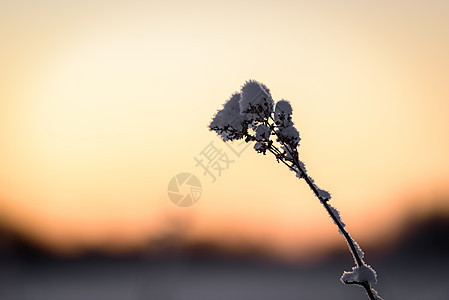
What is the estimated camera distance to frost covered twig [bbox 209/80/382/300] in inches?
103

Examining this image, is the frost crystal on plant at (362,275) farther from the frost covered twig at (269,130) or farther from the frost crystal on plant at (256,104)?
the frost crystal on plant at (256,104)

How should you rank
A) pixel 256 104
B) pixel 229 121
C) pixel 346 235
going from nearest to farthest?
pixel 346 235, pixel 256 104, pixel 229 121

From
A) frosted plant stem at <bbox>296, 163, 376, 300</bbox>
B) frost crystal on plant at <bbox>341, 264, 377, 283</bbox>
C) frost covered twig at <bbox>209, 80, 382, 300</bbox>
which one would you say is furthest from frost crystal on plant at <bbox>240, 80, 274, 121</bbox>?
frost crystal on plant at <bbox>341, 264, 377, 283</bbox>

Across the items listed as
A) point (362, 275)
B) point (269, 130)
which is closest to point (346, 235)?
point (362, 275)

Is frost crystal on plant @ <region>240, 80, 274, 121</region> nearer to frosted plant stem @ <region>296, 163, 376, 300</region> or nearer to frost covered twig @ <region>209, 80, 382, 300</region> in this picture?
frost covered twig @ <region>209, 80, 382, 300</region>

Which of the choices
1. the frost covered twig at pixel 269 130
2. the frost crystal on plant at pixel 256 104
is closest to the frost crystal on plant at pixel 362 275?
the frost covered twig at pixel 269 130

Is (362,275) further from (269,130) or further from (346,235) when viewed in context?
(269,130)

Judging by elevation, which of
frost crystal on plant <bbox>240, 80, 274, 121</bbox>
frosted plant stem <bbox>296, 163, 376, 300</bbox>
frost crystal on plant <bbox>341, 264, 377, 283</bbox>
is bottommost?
frost crystal on plant <bbox>341, 264, 377, 283</bbox>

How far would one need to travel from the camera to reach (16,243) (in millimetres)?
64062

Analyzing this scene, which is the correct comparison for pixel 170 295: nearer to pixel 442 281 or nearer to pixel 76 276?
pixel 442 281

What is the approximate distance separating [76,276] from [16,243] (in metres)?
32.5

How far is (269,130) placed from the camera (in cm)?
323

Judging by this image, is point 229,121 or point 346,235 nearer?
point 346,235

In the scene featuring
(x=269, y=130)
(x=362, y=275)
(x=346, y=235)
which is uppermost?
(x=269, y=130)
